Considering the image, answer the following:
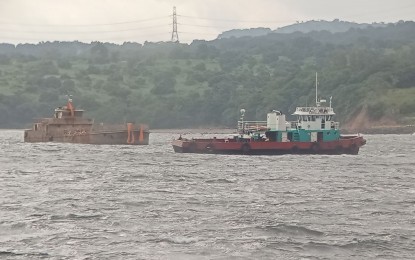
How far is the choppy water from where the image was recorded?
26.8 meters

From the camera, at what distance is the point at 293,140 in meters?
82.2

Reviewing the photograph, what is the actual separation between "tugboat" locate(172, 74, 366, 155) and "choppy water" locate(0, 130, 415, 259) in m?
19.5

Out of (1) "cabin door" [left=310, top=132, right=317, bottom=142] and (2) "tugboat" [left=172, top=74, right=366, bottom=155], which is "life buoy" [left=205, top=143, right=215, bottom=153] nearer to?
(2) "tugboat" [left=172, top=74, right=366, bottom=155]

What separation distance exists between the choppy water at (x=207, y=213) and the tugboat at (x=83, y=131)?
47938 mm

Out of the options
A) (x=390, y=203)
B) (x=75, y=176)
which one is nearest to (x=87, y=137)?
(x=75, y=176)

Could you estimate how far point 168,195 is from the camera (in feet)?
137

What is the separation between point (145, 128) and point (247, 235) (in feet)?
278

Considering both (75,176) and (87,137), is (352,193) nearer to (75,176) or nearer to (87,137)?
(75,176)

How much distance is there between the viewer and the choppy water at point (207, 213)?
26828mm

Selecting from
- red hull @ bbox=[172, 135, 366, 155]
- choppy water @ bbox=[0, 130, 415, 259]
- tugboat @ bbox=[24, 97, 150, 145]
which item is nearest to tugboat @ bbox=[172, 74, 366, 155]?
red hull @ bbox=[172, 135, 366, 155]

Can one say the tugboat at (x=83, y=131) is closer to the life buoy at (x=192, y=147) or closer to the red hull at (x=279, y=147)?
the life buoy at (x=192, y=147)

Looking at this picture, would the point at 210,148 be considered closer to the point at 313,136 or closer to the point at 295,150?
the point at 295,150

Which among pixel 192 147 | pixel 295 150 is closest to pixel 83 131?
pixel 192 147

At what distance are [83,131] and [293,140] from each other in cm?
4047
